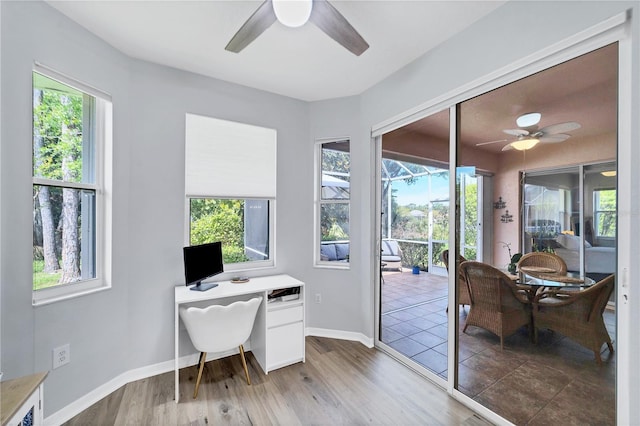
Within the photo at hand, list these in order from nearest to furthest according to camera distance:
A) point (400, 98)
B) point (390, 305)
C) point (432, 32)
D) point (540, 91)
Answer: point (540, 91) < point (432, 32) < point (400, 98) < point (390, 305)

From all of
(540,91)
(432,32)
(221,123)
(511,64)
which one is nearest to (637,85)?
(540,91)

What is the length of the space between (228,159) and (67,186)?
1283 mm

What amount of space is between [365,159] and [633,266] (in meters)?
2.13

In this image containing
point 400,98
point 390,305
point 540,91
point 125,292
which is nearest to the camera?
point 540,91

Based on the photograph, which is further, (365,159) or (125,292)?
(365,159)

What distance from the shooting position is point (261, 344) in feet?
8.26

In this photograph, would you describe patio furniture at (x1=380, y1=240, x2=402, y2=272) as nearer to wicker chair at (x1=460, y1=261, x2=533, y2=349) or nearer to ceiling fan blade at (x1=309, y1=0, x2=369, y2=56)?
wicker chair at (x1=460, y1=261, x2=533, y2=349)

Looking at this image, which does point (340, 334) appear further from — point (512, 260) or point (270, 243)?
point (512, 260)

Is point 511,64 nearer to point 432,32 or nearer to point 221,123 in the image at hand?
point 432,32

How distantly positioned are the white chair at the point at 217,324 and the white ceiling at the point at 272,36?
210 centimetres

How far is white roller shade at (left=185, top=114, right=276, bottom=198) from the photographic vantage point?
8.55ft

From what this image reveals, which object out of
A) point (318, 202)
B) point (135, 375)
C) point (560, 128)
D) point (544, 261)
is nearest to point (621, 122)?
point (560, 128)

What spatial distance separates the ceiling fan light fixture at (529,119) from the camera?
1660mm

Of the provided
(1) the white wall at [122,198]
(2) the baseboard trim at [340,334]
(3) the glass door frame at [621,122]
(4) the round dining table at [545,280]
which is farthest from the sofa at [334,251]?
(3) the glass door frame at [621,122]
